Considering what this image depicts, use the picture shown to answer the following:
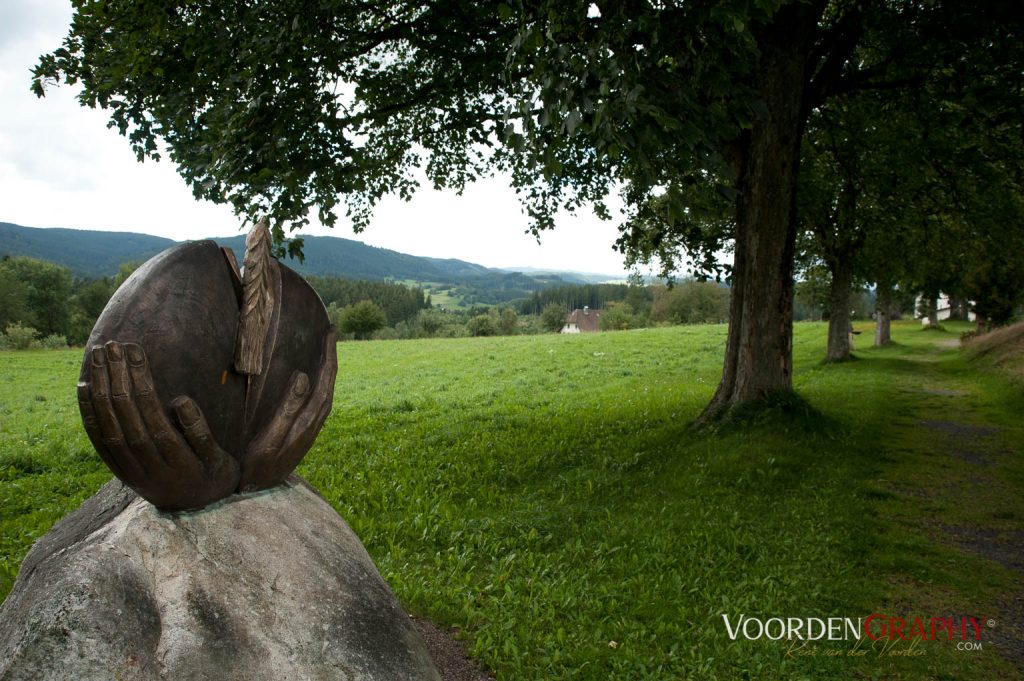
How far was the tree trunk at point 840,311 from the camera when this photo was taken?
24.2 m

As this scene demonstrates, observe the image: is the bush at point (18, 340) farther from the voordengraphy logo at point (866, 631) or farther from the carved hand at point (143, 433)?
the voordengraphy logo at point (866, 631)

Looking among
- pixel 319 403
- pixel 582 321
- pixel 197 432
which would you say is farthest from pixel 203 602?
pixel 582 321

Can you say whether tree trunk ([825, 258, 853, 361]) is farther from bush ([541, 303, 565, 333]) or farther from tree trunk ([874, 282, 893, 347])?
bush ([541, 303, 565, 333])

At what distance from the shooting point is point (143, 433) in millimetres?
2930

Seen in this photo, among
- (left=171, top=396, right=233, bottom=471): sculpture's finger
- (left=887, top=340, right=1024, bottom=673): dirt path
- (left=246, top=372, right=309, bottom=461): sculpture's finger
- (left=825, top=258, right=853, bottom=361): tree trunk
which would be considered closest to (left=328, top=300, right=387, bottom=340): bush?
(left=825, top=258, right=853, bottom=361): tree trunk

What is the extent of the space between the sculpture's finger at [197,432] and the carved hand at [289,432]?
24 centimetres

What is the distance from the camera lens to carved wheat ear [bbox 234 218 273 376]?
3336 millimetres

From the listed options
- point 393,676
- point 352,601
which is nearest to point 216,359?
point 352,601

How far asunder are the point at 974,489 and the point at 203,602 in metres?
Answer: 9.55

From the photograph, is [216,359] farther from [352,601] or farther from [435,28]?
[435,28]

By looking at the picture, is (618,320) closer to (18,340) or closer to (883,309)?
(883,309)

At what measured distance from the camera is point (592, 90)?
513cm

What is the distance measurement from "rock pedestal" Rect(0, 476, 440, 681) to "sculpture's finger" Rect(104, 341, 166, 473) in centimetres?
32

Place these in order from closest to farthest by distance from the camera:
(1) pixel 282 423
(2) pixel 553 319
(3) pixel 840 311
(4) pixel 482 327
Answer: (1) pixel 282 423 < (3) pixel 840 311 < (4) pixel 482 327 < (2) pixel 553 319
